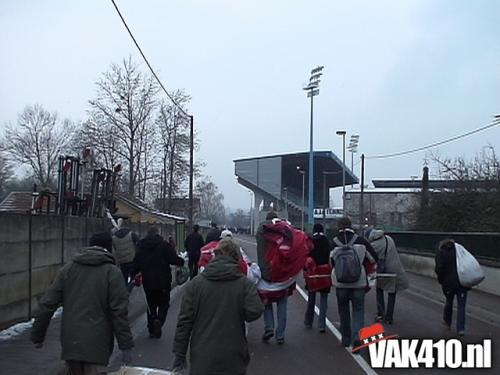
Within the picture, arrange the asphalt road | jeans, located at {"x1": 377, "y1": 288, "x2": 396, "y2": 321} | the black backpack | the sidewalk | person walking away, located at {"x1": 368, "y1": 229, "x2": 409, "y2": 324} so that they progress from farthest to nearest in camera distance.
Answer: jeans, located at {"x1": 377, "y1": 288, "x2": 396, "y2": 321}, person walking away, located at {"x1": 368, "y1": 229, "x2": 409, "y2": 324}, the black backpack, the asphalt road, the sidewalk

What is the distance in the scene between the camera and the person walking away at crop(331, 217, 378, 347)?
34.7 feet

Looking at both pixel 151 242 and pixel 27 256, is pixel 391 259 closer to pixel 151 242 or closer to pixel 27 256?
pixel 151 242

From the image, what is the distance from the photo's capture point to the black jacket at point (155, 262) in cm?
1205

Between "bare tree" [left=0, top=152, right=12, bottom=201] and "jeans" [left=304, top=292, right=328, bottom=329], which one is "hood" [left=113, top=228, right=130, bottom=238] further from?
"bare tree" [left=0, top=152, right=12, bottom=201]

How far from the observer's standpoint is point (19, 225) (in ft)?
42.1

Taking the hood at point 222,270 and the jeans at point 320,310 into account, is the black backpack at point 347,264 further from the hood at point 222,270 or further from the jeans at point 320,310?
the hood at point 222,270

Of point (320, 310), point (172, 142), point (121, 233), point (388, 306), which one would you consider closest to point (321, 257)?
point (320, 310)

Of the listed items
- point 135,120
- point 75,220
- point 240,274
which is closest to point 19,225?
point 75,220

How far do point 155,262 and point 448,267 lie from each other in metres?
4.77

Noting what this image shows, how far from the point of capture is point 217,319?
566 centimetres

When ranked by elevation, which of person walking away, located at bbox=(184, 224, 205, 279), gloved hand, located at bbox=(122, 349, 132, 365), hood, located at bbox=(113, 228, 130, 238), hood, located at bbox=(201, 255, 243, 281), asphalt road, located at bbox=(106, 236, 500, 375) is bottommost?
asphalt road, located at bbox=(106, 236, 500, 375)

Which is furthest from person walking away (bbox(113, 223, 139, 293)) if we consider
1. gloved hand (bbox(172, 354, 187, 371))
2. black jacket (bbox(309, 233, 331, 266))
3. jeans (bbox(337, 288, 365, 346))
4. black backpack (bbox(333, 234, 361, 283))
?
gloved hand (bbox(172, 354, 187, 371))

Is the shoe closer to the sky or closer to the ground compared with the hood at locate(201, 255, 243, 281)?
closer to the ground

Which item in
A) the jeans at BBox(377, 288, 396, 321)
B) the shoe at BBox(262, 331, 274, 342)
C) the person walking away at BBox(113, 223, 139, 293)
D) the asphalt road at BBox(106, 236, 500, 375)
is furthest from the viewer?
the person walking away at BBox(113, 223, 139, 293)
